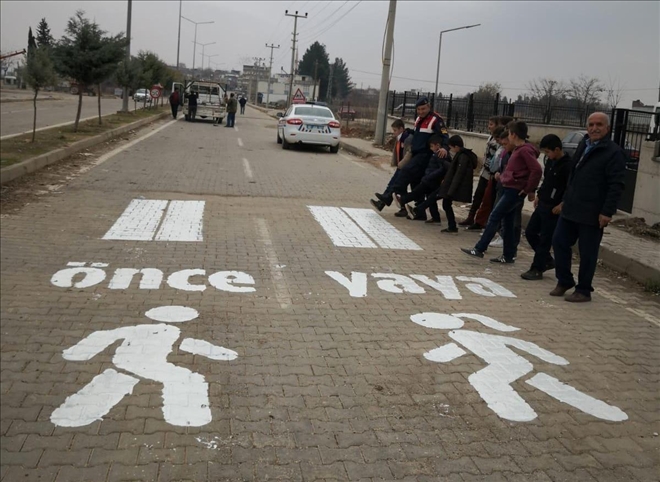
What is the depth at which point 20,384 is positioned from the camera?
4371 millimetres

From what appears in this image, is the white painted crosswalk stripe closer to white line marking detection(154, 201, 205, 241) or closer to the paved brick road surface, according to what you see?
white line marking detection(154, 201, 205, 241)

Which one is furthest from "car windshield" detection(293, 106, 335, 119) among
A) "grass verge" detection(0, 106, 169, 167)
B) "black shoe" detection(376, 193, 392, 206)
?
"black shoe" detection(376, 193, 392, 206)

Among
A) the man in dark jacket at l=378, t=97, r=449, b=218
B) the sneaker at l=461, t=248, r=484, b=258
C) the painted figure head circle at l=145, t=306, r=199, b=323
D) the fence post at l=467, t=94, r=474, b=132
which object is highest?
the fence post at l=467, t=94, r=474, b=132

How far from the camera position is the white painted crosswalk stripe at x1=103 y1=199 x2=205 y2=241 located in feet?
28.2

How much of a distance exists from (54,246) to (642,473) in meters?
6.56

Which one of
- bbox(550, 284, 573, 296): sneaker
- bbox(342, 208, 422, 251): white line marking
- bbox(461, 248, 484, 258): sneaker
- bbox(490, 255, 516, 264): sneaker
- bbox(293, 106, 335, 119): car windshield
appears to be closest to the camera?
bbox(550, 284, 573, 296): sneaker

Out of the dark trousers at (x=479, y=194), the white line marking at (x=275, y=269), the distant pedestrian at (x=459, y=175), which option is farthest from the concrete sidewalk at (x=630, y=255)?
the white line marking at (x=275, y=269)

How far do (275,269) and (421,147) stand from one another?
13.8 ft

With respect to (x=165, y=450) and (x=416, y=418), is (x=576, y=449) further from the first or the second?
(x=165, y=450)

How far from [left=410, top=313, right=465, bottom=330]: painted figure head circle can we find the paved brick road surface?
0.40 ft

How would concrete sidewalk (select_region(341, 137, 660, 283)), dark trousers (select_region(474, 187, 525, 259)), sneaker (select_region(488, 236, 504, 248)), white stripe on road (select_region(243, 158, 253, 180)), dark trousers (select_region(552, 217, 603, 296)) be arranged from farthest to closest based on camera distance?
white stripe on road (select_region(243, 158, 253, 180)) < sneaker (select_region(488, 236, 504, 248)) < dark trousers (select_region(474, 187, 525, 259)) < concrete sidewalk (select_region(341, 137, 660, 283)) < dark trousers (select_region(552, 217, 603, 296))

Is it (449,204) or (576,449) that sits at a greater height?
(449,204)

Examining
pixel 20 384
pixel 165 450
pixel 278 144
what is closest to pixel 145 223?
pixel 20 384

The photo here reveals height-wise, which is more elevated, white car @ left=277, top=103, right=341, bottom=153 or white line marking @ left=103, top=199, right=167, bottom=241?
white car @ left=277, top=103, right=341, bottom=153
